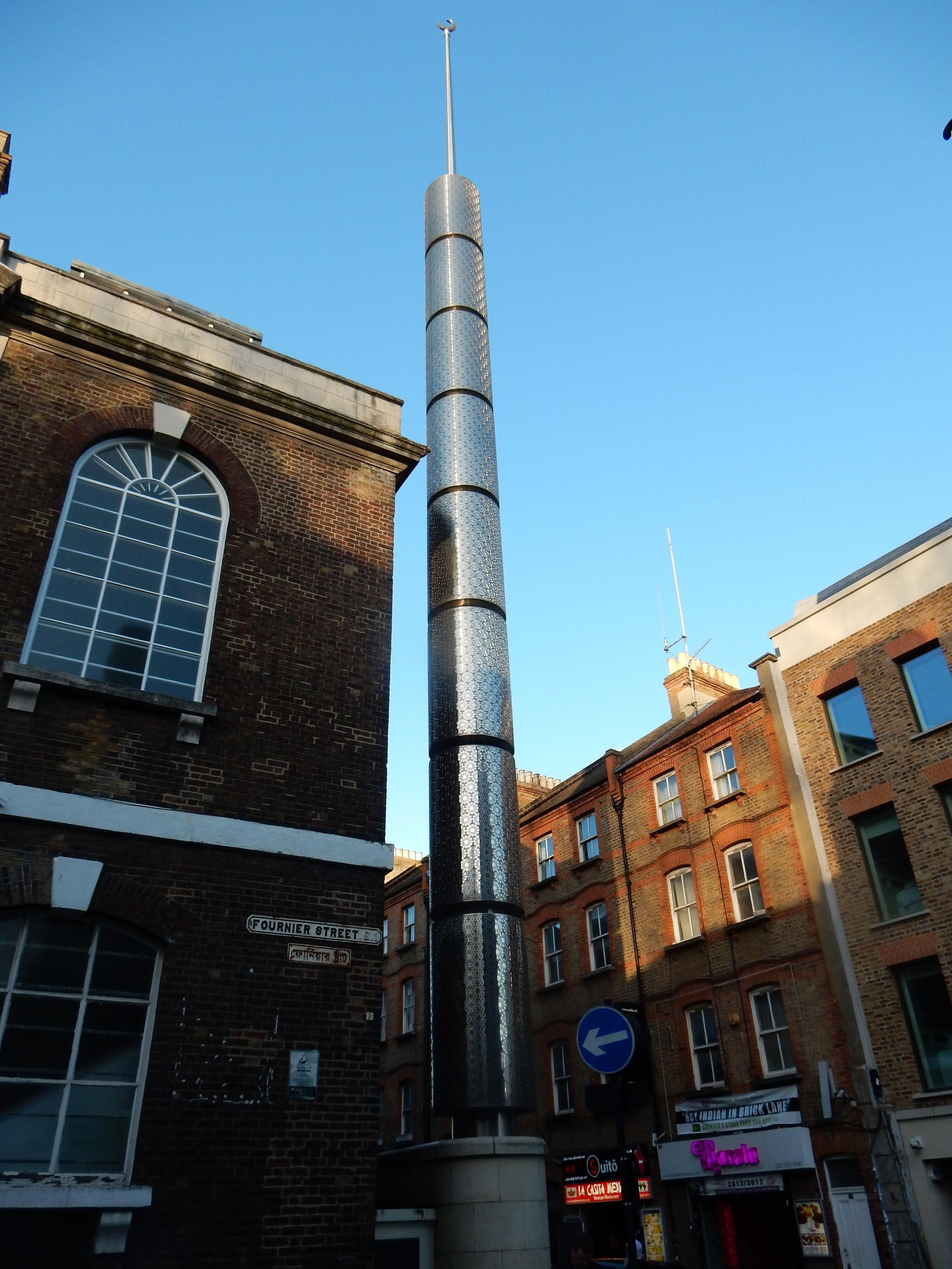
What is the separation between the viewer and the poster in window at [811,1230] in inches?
651

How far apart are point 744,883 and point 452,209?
1451cm

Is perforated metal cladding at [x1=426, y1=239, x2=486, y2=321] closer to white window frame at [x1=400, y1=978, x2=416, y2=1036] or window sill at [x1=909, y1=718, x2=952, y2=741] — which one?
window sill at [x1=909, y1=718, x2=952, y2=741]

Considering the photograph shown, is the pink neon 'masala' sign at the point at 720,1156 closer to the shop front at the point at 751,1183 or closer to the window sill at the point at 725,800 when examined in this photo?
the shop front at the point at 751,1183

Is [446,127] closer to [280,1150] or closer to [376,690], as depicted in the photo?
[376,690]

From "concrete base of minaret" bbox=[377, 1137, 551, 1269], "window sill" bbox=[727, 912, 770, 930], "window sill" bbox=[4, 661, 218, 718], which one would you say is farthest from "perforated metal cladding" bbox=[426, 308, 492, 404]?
"window sill" bbox=[727, 912, 770, 930]

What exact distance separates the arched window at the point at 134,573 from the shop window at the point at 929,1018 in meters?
13.7

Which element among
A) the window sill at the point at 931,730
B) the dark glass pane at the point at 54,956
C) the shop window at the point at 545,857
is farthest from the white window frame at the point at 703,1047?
the dark glass pane at the point at 54,956

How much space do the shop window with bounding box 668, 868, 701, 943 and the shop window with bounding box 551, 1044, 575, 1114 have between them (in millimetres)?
4810

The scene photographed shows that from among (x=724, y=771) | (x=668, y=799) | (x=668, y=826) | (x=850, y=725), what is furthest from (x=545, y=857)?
(x=850, y=725)

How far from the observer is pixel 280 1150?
760cm

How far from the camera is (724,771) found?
2189 centimetres

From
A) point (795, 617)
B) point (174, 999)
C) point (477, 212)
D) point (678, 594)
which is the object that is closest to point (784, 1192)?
point (795, 617)

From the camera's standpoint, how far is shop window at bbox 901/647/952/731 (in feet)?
56.7

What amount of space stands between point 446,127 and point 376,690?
1352 cm
